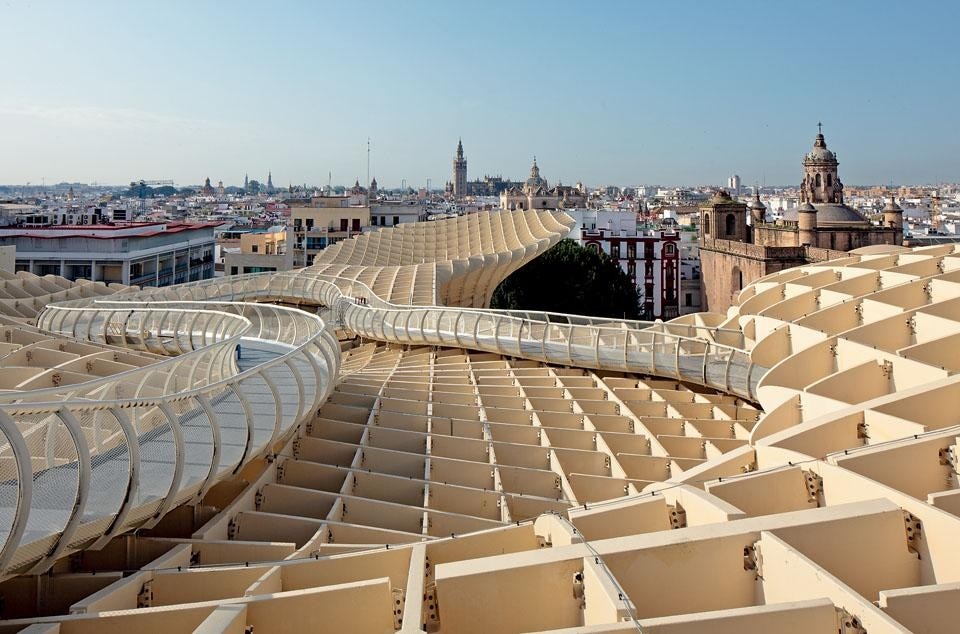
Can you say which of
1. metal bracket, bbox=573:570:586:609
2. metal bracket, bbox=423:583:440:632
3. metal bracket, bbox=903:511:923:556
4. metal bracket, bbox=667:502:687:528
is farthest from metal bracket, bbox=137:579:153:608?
metal bracket, bbox=903:511:923:556

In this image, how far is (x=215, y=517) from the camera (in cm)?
901

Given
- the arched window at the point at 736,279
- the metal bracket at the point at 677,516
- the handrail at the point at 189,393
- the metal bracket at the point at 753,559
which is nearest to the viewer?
the metal bracket at the point at 753,559

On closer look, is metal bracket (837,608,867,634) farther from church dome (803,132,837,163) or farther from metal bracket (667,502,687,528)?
church dome (803,132,837,163)

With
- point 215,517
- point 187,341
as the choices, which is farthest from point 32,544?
point 187,341

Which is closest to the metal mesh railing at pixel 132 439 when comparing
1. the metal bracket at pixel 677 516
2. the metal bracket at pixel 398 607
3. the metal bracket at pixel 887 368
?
the metal bracket at pixel 398 607

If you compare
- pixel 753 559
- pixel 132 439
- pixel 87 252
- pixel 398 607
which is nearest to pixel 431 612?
pixel 398 607

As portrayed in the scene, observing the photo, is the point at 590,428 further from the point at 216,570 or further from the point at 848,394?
the point at 216,570

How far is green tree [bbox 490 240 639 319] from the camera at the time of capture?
49250 millimetres

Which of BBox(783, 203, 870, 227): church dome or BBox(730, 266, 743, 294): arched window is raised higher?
BBox(783, 203, 870, 227): church dome

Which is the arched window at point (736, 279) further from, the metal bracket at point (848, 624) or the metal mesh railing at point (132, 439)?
the metal bracket at point (848, 624)

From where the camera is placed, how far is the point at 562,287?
4969 cm

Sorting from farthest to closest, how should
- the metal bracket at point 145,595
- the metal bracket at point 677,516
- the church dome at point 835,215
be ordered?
the church dome at point 835,215, the metal bracket at point 677,516, the metal bracket at point 145,595

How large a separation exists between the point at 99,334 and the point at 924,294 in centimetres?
1720

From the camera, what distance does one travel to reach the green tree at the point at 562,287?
49.2 metres
